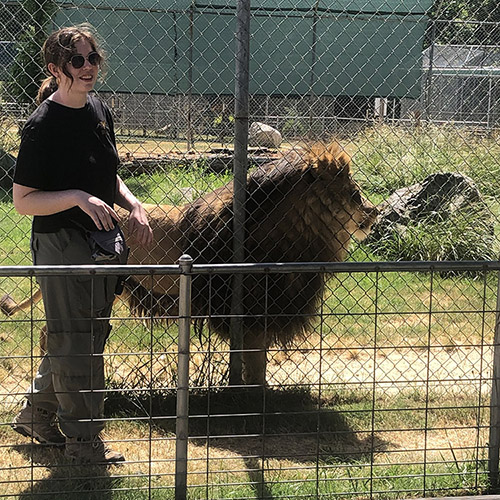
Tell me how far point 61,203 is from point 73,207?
21 centimetres

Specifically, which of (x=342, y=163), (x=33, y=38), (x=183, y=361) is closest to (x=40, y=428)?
(x=183, y=361)

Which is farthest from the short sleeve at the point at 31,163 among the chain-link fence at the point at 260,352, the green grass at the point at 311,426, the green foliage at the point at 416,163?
the green foliage at the point at 416,163

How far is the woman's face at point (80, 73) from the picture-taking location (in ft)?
11.4

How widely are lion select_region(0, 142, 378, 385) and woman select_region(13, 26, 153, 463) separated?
1040 mm

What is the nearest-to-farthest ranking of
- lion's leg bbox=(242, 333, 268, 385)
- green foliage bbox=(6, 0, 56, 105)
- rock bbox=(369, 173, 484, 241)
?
green foliage bbox=(6, 0, 56, 105)
lion's leg bbox=(242, 333, 268, 385)
rock bbox=(369, 173, 484, 241)

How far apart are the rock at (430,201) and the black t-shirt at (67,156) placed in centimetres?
581

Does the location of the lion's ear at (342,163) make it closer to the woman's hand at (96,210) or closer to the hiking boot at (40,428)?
the woman's hand at (96,210)

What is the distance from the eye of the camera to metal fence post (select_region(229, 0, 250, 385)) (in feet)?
14.4

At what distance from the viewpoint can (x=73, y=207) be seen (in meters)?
3.56

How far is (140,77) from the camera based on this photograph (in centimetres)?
639

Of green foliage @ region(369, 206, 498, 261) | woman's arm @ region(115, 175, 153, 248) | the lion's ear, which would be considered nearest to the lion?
the lion's ear

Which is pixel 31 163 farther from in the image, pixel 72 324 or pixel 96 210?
pixel 72 324

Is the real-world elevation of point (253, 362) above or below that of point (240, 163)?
below

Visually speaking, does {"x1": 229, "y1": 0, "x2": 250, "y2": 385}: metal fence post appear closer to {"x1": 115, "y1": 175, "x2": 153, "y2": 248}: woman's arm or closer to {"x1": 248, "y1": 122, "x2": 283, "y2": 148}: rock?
{"x1": 115, "y1": 175, "x2": 153, "y2": 248}: woman's arm
